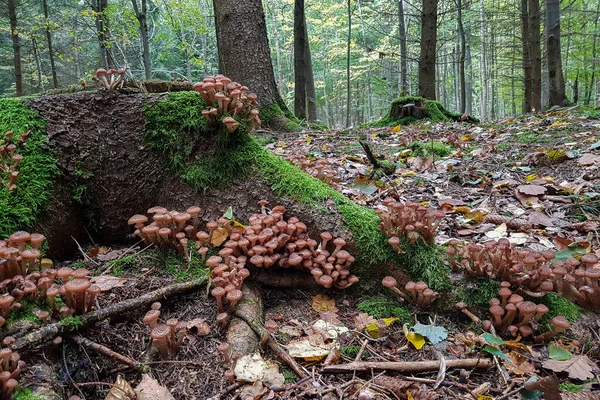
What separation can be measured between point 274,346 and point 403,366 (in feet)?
2.63

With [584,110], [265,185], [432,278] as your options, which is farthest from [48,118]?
[584,110]

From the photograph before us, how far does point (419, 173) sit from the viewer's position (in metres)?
5.34

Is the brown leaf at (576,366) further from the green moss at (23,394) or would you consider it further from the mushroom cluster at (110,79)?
the mushroom cluster at (110,79)

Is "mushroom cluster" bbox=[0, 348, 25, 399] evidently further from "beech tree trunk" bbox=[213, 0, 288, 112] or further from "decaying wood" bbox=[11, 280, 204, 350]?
"beech tree trunk" bbox=[213, 0, 288, 112]

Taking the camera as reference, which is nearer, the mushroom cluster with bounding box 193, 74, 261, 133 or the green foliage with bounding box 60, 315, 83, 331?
the green foliage with bounding box 60, 315, 83, 331

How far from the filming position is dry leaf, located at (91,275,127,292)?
Result: 256 cm

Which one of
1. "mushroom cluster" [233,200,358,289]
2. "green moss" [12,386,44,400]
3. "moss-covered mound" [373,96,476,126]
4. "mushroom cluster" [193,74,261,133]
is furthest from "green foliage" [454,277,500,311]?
"moss-covered mound" [373,96,476,126]

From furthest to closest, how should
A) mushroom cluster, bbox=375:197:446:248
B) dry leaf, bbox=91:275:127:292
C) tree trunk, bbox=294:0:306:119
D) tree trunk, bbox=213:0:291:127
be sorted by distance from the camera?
tree trunk, bbox=294:0:306:119 → tree trunk, bbox=213:0:291:127 → mushroom cluster, bbox=375:197:446:248 → dry leaf, bbox=91:275:127:292

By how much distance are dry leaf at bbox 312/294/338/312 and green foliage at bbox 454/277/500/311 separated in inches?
36.3

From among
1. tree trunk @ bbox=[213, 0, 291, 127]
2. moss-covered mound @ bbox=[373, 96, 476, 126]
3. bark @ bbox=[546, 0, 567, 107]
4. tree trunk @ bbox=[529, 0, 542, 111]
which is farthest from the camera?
tree trunk @ bbox=[529, 0, 542, 111]

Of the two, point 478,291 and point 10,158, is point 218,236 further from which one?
point 478,291

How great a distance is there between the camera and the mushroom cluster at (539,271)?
2451 mm

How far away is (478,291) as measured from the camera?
8.82ft

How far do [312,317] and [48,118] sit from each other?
2765 mm
